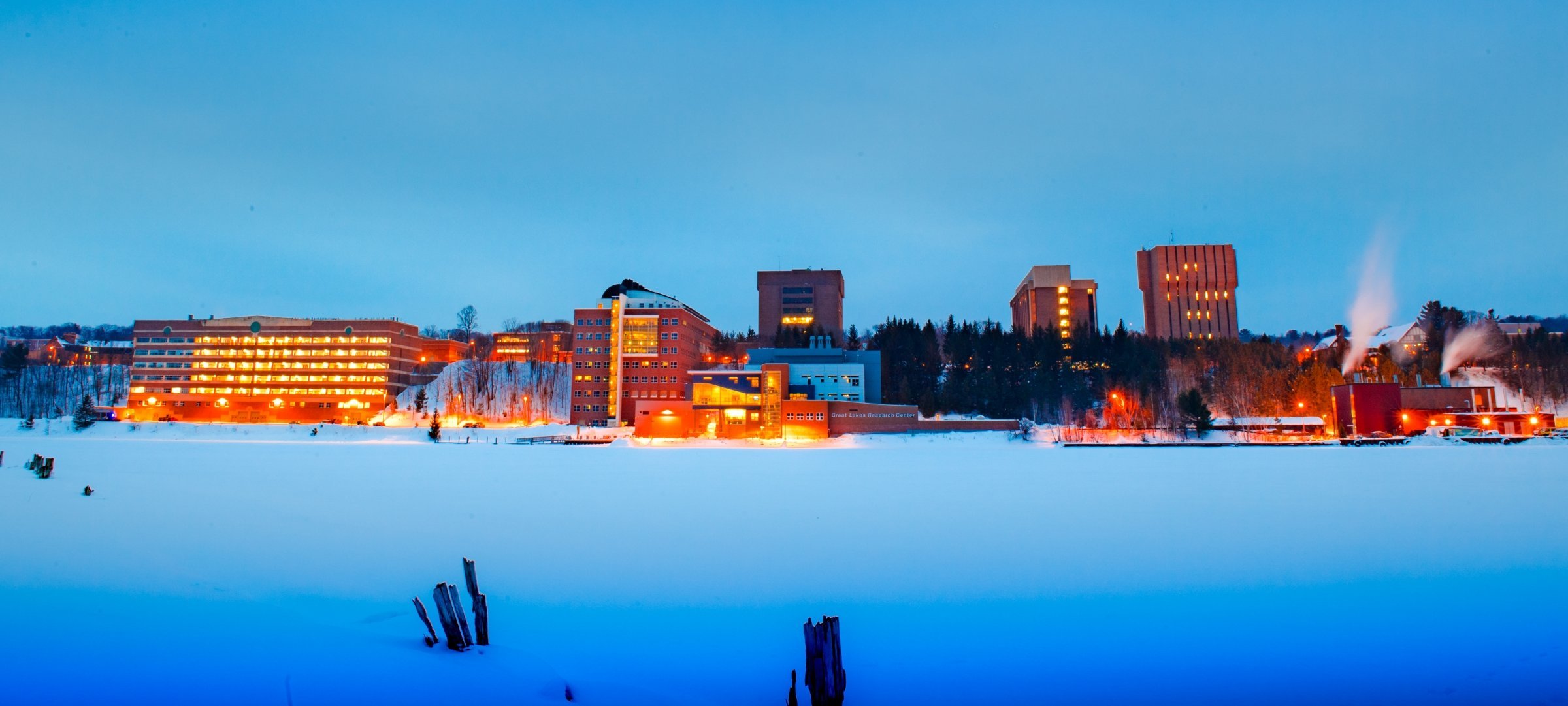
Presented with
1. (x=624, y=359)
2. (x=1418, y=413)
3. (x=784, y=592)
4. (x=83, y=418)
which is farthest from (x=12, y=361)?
(x=1418, y=413)

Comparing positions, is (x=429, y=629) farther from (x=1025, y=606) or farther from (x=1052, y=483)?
(x=1052, y=483)

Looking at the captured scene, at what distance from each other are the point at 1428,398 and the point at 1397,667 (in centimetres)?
6277

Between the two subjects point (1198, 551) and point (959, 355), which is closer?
point (1198, 551)

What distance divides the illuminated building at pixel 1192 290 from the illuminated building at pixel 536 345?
319 ft

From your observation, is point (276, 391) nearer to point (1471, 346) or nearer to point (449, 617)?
point (449, 617)

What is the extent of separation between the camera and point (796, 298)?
112 meters

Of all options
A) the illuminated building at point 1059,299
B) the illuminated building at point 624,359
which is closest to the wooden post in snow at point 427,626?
the illuminated building at point 624,359

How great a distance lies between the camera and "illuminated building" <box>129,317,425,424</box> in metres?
83.9

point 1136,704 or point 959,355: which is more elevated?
point 959,355

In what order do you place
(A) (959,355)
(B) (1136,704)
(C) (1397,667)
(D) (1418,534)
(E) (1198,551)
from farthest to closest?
(A) (959,355) → (D) (1418,534) → (E) (1198,551) → (C) (1397,667) → (B) (1136,704)

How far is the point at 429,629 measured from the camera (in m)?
7.20

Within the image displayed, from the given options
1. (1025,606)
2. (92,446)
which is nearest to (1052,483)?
(1025,606)

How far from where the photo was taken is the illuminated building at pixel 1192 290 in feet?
384

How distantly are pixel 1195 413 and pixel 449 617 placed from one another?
189 feet
